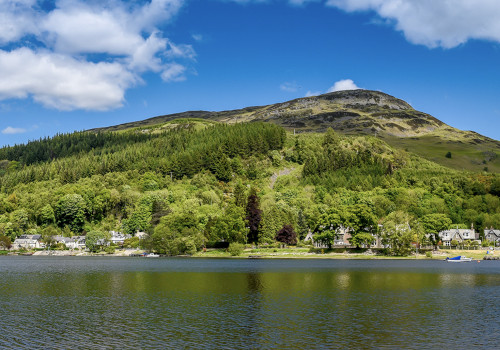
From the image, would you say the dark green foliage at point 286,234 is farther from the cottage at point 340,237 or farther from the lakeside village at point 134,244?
the cottage at point 340,237

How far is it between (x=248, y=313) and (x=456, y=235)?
13596 centimetres

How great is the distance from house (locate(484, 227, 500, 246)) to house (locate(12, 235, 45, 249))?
166046 mm

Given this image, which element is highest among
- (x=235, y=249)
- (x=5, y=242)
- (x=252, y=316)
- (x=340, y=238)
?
(x=5, y=242)

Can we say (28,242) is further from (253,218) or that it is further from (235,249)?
(253,218)

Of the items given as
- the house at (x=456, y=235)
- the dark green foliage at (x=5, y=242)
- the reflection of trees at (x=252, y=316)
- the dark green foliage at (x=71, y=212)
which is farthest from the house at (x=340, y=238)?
the dark green foliage at (x=5, y=242)

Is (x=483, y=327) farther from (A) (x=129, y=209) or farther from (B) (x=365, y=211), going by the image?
(A) (x=129, y=209)

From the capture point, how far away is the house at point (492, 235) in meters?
166

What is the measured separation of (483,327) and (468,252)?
11670cm

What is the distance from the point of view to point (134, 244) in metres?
163

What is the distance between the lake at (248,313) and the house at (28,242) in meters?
108

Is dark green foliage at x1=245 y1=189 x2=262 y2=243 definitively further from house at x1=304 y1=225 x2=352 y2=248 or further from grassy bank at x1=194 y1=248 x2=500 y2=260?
house at x1=304 y1=225 x2=352 y2=248

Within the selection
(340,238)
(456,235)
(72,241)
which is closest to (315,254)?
(340,238)

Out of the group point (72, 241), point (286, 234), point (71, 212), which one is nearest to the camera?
point (286, 234)

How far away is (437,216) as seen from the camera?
141000 millimetres
